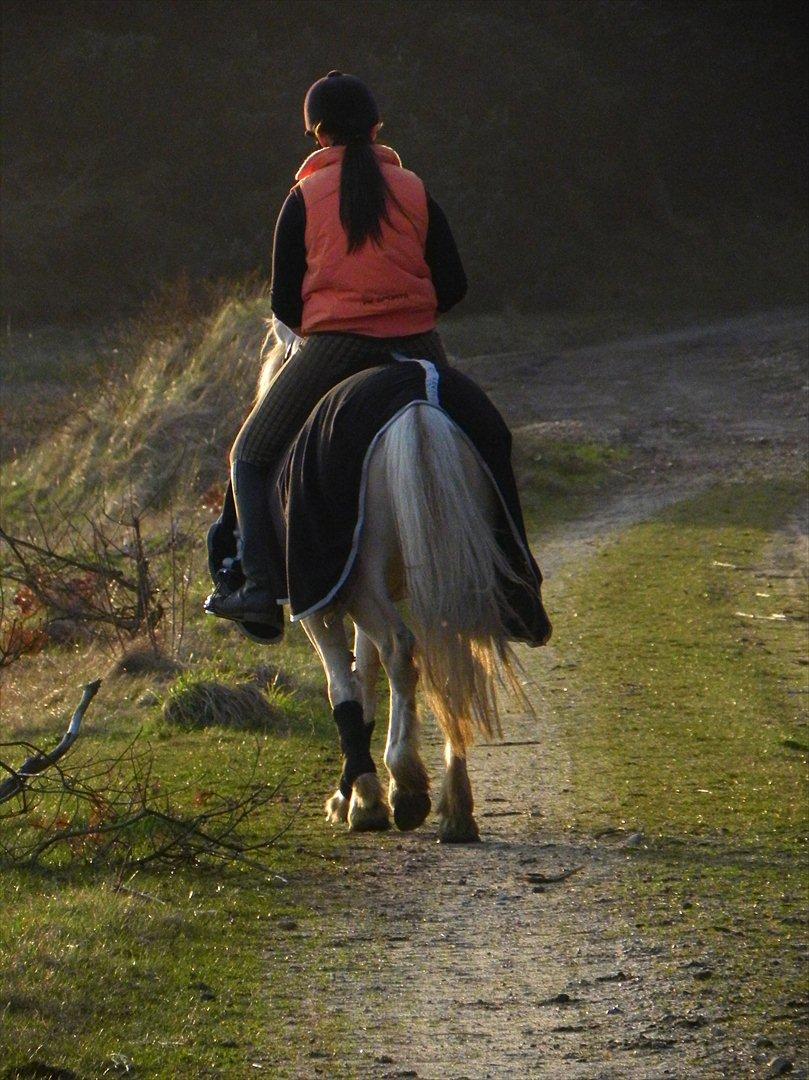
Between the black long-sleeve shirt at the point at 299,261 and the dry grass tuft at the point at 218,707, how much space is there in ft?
8.70

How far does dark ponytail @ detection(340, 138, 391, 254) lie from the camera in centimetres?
619

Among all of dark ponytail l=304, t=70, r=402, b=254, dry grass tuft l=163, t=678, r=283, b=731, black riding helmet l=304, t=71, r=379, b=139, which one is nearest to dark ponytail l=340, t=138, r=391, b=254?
dark ponytail l=304, t=70, r=402, b=254

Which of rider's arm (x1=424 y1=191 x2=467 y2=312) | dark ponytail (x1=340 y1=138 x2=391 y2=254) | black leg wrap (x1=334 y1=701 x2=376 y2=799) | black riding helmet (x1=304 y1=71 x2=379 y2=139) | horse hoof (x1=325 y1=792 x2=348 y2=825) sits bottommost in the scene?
horse hoof (x1=325 y1=792 x2=348 y2=825)

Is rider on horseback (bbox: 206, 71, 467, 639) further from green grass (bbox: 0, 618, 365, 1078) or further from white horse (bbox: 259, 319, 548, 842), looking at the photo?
green grass (bbox: 0, 618, 365, 1078)

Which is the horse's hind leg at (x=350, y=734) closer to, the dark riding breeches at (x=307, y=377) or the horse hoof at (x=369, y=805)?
the horse hoof at (x=369, y=805)

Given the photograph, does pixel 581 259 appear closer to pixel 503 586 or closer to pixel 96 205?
pixel 96 205

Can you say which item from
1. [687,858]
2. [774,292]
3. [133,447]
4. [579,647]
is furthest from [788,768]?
[774,292]

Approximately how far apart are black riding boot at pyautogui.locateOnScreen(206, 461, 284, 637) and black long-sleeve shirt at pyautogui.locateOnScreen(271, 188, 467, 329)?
23.8 inches

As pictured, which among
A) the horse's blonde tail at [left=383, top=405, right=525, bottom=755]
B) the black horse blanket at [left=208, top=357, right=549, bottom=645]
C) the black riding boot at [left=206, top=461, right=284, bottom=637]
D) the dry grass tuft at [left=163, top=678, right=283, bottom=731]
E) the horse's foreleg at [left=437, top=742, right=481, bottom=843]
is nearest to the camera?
the horse's blonde tail at [left=383, top=405, right=525, bottom=755]

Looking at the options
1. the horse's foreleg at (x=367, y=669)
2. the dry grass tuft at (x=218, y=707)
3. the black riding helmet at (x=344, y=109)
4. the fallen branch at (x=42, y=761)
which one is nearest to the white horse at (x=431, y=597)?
the horse's foreleg at (x=367, y=669)

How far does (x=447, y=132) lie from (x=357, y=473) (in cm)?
3596

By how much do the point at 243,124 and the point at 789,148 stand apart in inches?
519

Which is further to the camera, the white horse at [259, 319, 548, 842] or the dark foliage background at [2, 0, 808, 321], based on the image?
the dark foliage background at [2, 0, 808, 321]

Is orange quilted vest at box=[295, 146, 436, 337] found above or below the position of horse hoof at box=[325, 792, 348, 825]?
above
